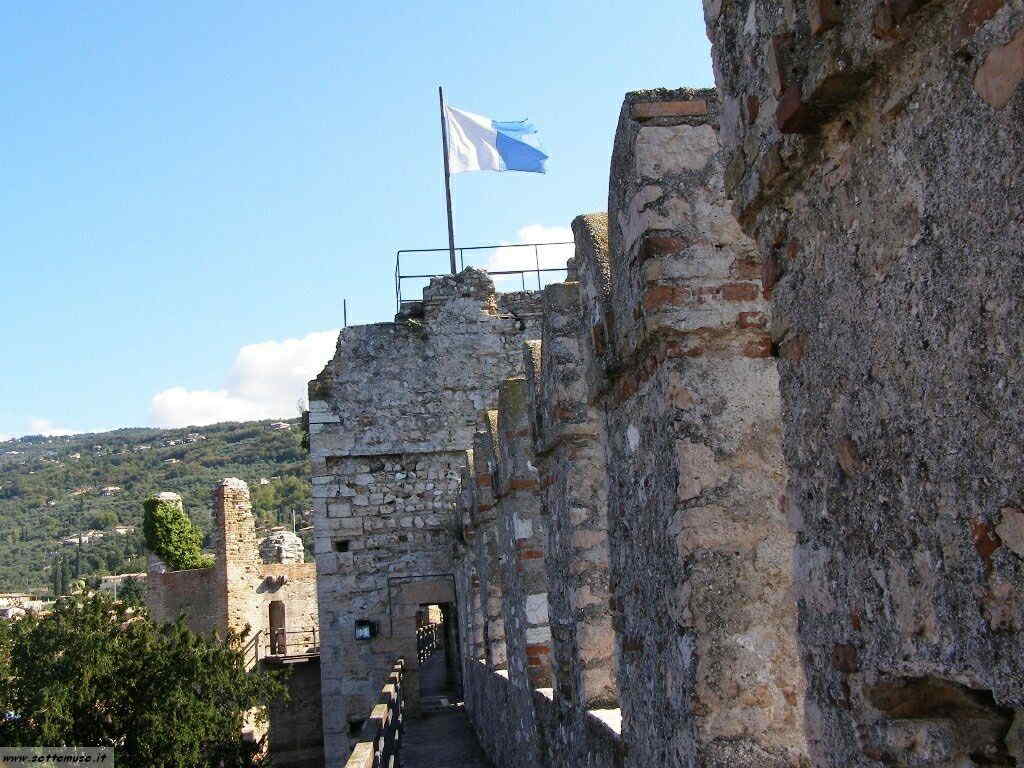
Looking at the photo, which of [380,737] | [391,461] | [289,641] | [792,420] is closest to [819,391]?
[792,420]

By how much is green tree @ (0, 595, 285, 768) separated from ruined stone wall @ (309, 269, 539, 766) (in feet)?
5.04

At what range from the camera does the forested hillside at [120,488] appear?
A: 7044cm

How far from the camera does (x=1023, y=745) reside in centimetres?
159

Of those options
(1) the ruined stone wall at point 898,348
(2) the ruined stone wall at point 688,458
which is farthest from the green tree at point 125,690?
(1) the ruined stone wall at point 898,348

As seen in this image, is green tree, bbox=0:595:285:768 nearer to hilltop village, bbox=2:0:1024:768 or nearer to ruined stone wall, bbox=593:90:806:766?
hilltop village, bbox=2:0:1024:768

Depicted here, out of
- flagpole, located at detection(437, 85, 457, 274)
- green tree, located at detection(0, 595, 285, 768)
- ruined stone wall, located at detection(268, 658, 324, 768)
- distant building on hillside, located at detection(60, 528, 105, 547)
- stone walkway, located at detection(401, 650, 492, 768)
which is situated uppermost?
flagpole, located at detection(437, 85, 457, 274)

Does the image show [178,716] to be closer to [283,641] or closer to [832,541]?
[832,541]

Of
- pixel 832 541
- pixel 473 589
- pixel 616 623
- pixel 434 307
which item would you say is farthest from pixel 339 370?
pixel 832 541

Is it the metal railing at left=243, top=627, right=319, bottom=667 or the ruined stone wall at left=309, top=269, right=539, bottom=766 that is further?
the metal railing at left=243, top=627, right=319, bottom=667

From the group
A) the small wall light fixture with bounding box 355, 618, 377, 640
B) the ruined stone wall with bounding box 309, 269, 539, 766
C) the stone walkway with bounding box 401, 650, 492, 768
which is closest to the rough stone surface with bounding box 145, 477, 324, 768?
the ruined stone wall with bounding box 309, 269, 539, 766

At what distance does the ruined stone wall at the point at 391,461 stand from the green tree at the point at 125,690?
5.04 ft

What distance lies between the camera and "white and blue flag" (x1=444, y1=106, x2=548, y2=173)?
18.3 metres

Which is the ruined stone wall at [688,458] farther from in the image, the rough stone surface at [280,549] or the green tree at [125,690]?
the rough stone surface at [280,549]

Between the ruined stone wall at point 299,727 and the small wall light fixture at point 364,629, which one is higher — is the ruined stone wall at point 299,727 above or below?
below
